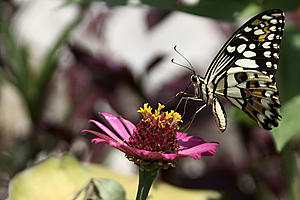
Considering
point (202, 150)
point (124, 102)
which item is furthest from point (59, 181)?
point (124, 102)

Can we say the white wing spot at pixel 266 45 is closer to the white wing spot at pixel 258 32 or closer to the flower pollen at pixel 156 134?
the white wing spot at pixel 258 32

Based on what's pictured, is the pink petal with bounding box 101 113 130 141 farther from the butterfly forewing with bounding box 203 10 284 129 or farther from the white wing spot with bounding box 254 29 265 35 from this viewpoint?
the white wing spot with bounding box 254 29 265 35

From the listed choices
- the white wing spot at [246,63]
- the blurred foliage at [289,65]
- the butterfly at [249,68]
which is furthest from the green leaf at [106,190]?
the blurred foliage at [289,65]

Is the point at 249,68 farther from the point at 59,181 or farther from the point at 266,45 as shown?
the point at 59,181

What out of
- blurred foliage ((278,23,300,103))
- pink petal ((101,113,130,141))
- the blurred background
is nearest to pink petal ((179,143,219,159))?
pink petal ((101,113,130,141))

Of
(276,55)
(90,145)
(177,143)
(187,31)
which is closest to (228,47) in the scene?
(276,55)

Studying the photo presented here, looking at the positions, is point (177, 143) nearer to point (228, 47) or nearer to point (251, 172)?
point (228, 47)
